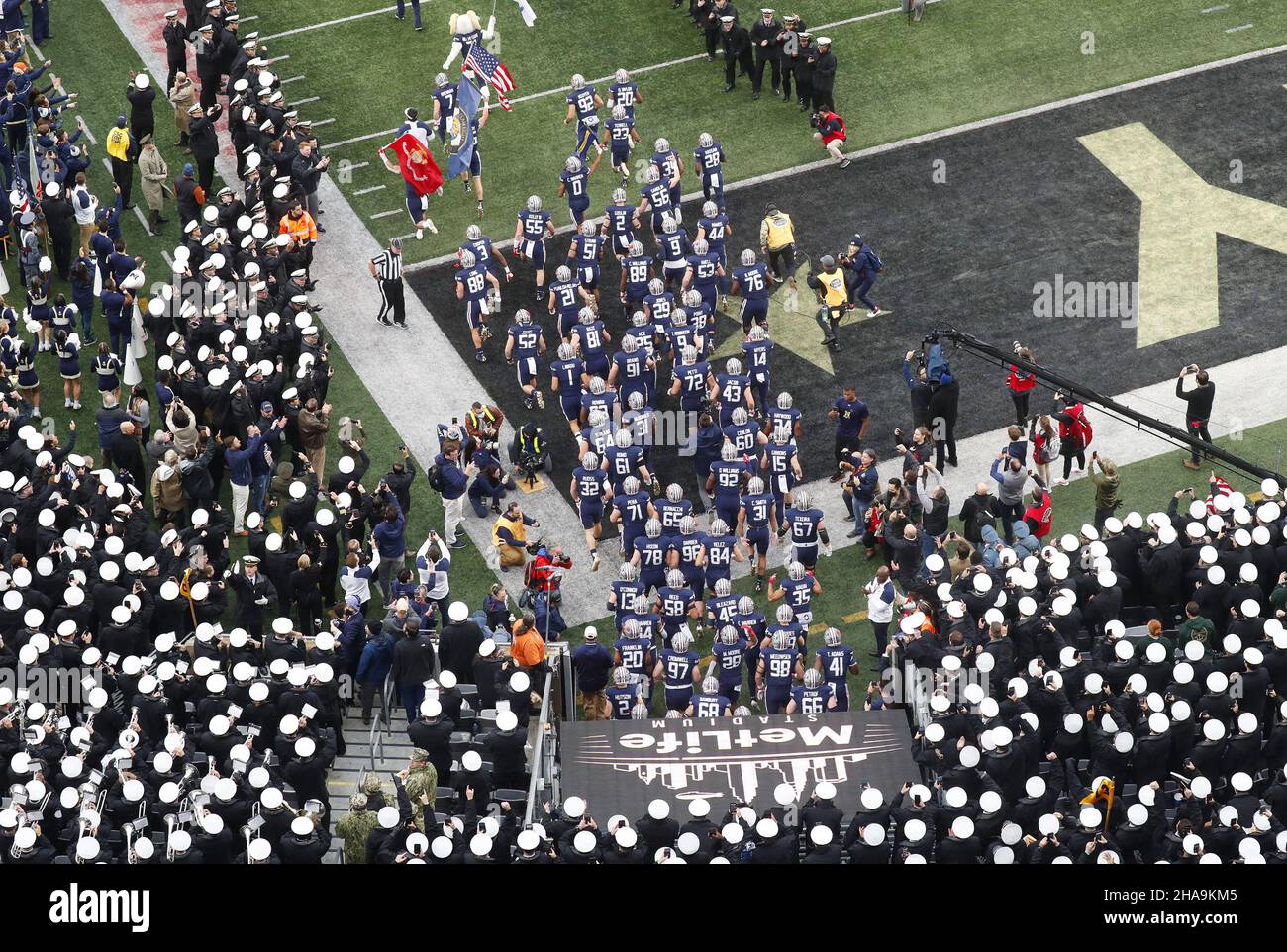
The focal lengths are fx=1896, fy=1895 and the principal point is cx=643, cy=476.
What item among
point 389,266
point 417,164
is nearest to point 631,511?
point 389,266

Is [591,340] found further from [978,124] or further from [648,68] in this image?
[978,124]

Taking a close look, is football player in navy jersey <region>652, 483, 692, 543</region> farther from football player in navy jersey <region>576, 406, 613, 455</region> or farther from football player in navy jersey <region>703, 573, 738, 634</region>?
football player in navy jersey <region>576, 406, 613, 455</region>

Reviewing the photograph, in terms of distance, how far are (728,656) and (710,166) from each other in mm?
10866

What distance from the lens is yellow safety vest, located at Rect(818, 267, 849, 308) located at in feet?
93.2

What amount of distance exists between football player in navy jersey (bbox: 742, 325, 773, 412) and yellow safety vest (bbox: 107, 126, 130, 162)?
10.8 m

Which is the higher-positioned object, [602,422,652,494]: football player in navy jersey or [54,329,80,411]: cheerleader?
[54,329,80,411]: cheerleader

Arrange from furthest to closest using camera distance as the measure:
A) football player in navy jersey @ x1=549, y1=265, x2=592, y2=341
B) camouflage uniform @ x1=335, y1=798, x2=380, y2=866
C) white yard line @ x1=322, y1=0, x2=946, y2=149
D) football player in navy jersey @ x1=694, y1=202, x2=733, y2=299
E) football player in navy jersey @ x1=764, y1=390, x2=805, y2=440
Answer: white yard line @ x1=322, y1=0, x2=946, y2=149 → football player in navy jersey @ x1=694, y1=202, x2=733, y2=299 → football player in navy jersey @ x1=549, y1=265, x2=592, y2=341 → football player in navy jersey @ x1=764, y1=390, x2=805, y2=440 → camouflage uniform @ x1=335, y1=798, x2=380, y2=866

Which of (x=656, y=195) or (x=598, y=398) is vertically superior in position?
(x=656, y=195)

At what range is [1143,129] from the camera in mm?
32688

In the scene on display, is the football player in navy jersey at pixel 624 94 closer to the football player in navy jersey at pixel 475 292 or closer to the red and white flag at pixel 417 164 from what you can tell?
the red and white flag at pixel 417 164

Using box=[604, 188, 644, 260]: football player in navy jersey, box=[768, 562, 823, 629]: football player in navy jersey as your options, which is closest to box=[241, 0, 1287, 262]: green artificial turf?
box=[604, 188, 644, 260]: football player in navy jersey

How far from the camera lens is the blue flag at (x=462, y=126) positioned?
30656 mm

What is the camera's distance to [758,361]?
26.2m

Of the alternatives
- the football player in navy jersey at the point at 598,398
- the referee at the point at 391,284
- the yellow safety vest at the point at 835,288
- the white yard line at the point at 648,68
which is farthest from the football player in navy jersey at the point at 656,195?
the white yard line at the point at 648,68
